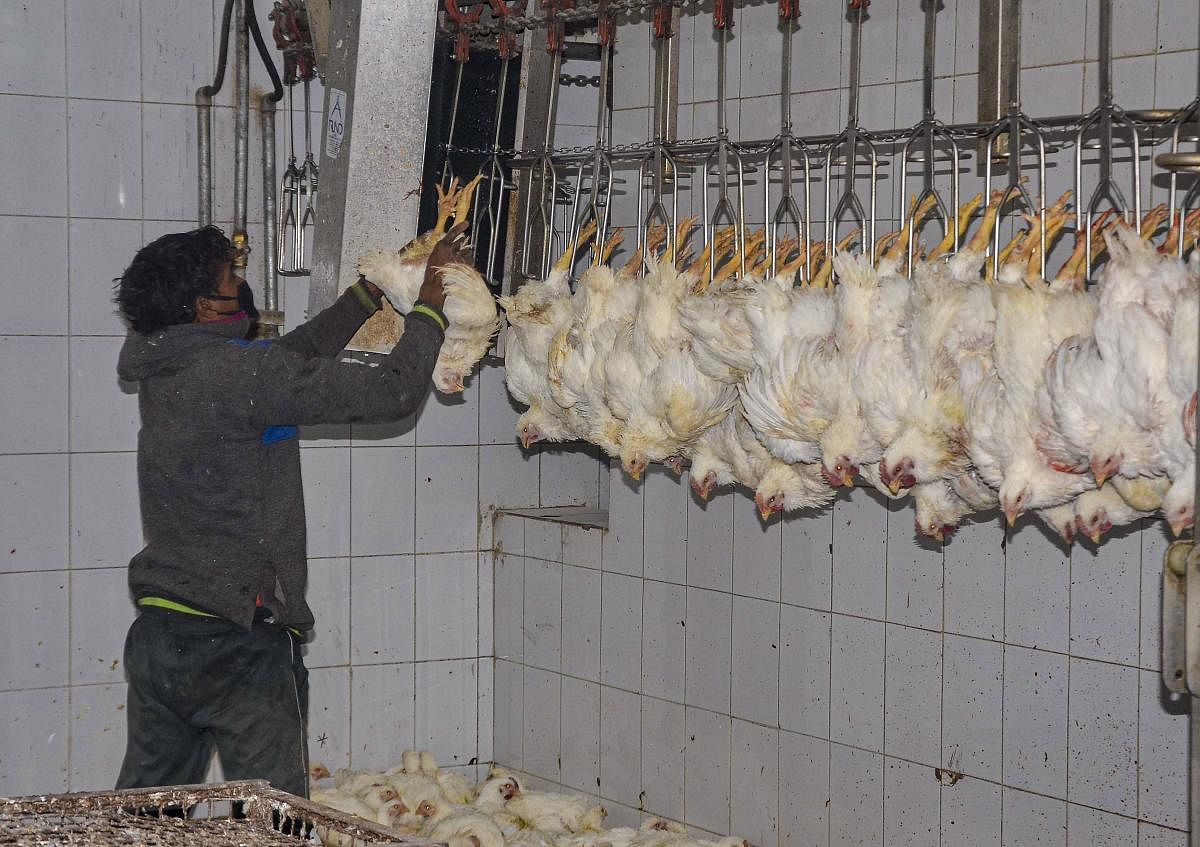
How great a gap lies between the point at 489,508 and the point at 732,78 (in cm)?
210

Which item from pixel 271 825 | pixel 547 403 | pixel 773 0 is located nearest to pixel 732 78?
pixel 773 0

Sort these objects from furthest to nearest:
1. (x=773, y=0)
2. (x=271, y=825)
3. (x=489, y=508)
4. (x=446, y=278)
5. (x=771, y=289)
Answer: (x=489, y=508) → (x=773, y=0) → (x=446, y=278) → (x=771, y=289) → (x=271, y=825)

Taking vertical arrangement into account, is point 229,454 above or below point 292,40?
below

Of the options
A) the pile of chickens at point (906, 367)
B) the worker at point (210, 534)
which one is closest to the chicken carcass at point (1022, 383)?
the pile of chickens at point (906, 367)

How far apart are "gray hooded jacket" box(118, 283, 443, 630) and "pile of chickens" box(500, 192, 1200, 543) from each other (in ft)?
1.71

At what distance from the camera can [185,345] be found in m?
3.87

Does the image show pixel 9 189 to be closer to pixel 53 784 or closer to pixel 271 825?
pixel 53 784

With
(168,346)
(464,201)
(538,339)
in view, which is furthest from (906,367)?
(168,346)

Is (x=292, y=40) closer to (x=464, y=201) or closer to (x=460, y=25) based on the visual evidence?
(x=460, y=25)

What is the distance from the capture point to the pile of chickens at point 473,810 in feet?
15.8

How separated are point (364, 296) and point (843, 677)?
191cm

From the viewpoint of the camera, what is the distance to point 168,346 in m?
3.87

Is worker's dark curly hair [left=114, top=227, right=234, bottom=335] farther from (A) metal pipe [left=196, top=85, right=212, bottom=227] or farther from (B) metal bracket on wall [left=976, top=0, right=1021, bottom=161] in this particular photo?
(B) metal bracket on wall [left=976, top=0, right=1021, bottom=161]

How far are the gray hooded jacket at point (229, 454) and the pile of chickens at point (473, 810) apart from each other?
121cm
